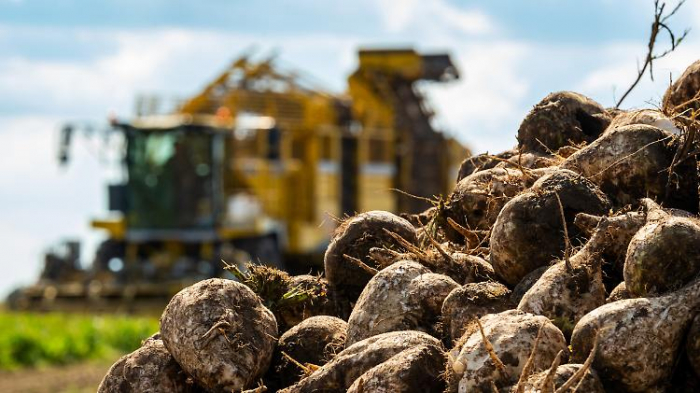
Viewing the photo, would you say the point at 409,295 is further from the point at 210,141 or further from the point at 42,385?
the point at 210,141

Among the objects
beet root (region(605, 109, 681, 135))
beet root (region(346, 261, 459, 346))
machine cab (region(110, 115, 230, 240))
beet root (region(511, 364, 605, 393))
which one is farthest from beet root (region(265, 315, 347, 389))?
Answer: machine cab (region(110, 115, 230, 240))

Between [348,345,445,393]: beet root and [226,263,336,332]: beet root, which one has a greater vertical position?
[226,263,336,332]: beet root

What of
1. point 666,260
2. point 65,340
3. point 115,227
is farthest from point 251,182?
point 666,260

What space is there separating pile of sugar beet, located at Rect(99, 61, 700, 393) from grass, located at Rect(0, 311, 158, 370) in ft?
36.9

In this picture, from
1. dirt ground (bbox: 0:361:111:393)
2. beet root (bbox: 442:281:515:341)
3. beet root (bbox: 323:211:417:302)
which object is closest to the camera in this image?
beet root (bbox: 442:281:515:341)

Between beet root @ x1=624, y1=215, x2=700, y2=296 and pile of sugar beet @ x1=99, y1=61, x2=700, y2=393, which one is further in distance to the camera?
beet root @ x1=624, y1=215, x2=700, y2=296

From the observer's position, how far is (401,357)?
4.28 meters

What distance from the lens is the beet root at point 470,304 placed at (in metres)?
4.48

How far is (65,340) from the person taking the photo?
56.7 ft

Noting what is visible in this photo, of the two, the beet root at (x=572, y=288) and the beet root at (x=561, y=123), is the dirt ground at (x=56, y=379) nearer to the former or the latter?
the beet root at (x=561, y=123)

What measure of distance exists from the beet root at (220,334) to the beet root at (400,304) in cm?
36

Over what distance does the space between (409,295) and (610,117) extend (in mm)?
1597

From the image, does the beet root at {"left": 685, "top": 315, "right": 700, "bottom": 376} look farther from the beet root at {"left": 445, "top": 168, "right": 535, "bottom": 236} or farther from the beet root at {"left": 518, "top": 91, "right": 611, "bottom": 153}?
the beet root at {"left": 518, "top": 91, "right": 611, "bottom": 153}

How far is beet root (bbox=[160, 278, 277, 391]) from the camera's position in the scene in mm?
4711
